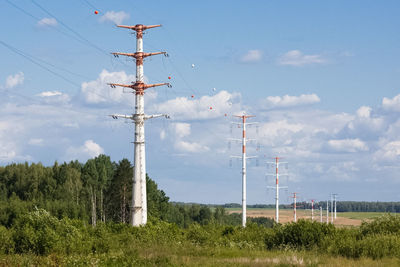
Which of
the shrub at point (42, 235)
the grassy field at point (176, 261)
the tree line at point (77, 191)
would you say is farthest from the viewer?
the tree line at point (77, 191)

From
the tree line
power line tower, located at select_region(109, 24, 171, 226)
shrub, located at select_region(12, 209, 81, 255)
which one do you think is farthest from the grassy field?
the tree line

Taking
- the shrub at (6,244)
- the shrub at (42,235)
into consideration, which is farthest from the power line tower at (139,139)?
the shrub at (6,244)

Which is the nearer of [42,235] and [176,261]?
[176,261]

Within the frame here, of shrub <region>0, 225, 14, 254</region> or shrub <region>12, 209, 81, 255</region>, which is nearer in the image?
shrub <region>12, 209, 81, 255</region>

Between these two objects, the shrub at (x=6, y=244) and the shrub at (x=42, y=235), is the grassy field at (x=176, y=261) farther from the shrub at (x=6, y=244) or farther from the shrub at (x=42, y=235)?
the shrub at (x=6, y=244)

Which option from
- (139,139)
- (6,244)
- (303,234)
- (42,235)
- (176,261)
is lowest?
(176,261)

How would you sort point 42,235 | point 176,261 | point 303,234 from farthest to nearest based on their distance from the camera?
point 303,234 < point 42,235 < point 176,261

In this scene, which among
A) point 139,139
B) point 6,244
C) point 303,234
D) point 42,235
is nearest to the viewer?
point 42,235

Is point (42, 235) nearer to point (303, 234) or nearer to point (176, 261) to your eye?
point (176, 261)

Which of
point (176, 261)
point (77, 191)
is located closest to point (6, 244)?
point (176, 261)

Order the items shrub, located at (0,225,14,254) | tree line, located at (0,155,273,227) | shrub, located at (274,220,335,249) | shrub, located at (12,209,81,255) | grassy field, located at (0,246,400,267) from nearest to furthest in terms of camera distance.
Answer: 1. grassy field, located at (0,246,400,267)
2. shrub, located at (12,209,81,255)
3. shrub, located at (0,225,14,254)
4. shrub, located at (274,220,335,249)
5. tree line, located at (0,155,273,227)

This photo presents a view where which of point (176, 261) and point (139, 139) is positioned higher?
point (139, 139)

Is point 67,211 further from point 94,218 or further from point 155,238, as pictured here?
point 155,238

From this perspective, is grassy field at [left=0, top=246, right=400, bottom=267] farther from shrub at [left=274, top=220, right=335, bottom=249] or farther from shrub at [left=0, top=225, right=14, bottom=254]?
shrub at [left=274, top=220, right=335, bottom=249]
